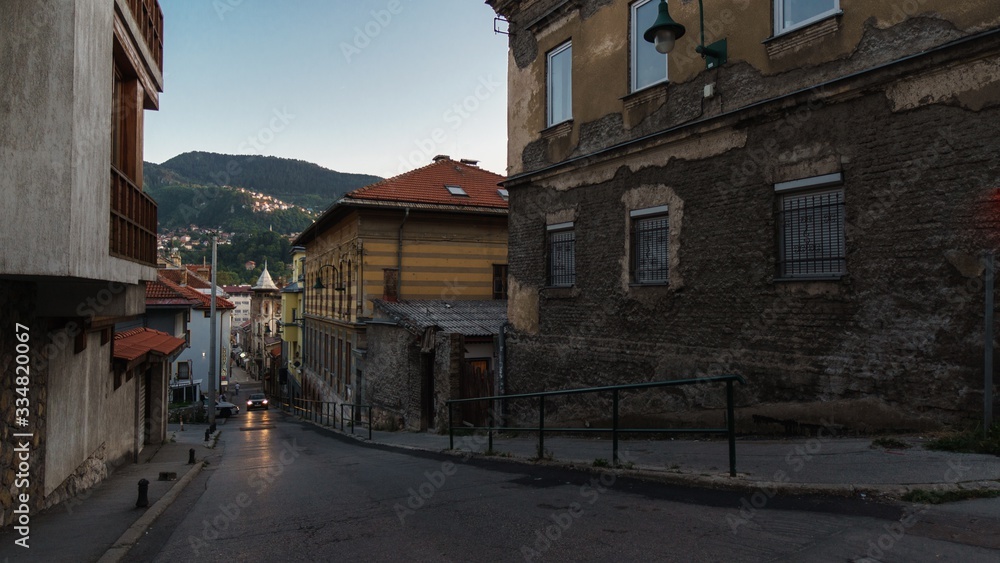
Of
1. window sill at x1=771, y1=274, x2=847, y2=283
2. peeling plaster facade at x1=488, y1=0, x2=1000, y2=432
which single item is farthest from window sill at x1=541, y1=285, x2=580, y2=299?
window sill at x1=771, y1=274, x2=847, y2=283

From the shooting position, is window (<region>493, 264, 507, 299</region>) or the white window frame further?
window (<region>493, 264, 507, 299</region>)

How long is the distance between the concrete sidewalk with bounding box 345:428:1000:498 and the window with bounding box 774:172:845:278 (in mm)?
2155

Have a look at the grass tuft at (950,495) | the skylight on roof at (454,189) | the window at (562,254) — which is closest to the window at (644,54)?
the window at (562,254)

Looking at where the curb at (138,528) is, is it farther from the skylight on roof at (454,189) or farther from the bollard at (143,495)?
the skylight on roof at (454,189)

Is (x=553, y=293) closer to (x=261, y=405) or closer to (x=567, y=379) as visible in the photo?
(x=567, y=379)

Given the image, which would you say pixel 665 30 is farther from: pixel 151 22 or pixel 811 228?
pixel 151 22

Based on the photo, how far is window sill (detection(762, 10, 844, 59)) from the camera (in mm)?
7711

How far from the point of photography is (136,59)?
28.3 feet

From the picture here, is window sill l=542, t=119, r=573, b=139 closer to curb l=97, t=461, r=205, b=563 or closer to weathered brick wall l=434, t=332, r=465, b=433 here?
weathered brick wall l=434, t=332, r=465, b=433

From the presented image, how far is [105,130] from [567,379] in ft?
27.9

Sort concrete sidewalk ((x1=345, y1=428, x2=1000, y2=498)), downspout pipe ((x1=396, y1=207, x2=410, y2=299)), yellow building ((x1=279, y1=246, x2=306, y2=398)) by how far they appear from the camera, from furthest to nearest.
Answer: yellow building ((x1=279, y1=246, x2=306, y2=398))
downspout pipe ((x1=396, y1=207, x2=410, y2=299))
concrete sidewalk ((x1=345, y1=428, x2=1000, y2=498))

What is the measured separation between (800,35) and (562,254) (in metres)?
5.81

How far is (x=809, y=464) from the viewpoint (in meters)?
6.08

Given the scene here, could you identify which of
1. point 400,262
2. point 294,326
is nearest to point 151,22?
point 400,262
